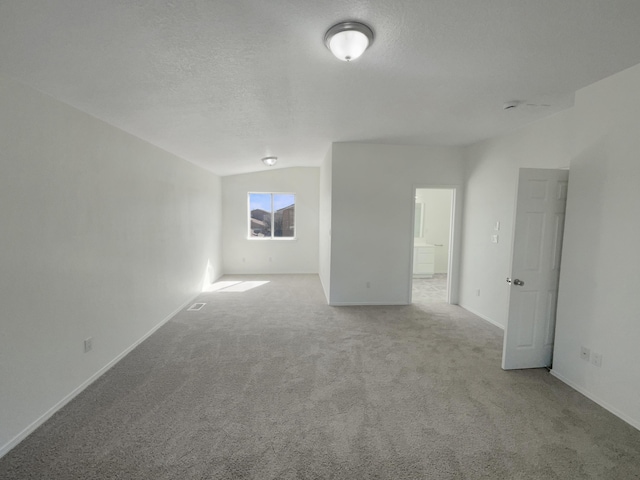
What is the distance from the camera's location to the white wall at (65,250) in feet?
6.02

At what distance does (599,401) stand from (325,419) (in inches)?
Result: 87.1

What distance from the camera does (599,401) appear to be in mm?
2311

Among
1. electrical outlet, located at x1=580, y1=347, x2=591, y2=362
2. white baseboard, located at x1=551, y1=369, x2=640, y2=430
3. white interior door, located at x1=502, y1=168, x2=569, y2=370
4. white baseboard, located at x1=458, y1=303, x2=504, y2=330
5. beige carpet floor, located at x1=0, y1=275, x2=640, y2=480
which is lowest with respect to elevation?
beige carpet floor, located at x1=0, y1=275, x2=640, y2=480

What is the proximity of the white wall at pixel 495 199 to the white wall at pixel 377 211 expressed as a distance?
0.36 m

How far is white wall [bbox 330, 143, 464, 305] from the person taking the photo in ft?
15.2

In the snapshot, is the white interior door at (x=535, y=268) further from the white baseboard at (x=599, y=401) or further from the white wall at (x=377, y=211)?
the white wall at (x=377, y=211)

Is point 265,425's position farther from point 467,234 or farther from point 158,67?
point 467,234

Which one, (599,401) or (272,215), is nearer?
(599,401)

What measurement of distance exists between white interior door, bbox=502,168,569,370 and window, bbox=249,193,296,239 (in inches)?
214

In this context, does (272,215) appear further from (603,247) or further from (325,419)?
(603,247)

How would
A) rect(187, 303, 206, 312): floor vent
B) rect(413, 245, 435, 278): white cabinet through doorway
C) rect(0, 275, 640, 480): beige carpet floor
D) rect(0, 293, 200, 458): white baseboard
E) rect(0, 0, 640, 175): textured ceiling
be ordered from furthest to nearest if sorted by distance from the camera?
rect(413, 245, 435, 278): white cabinet through doorway, rect(187, 303, 206, 312): floor vent, rect(0, 293, 200, 458): white baseboard, rect(0, 275, 640, 480): beige carpet floor, rect(0, 0, 640, 175): textured ceiling

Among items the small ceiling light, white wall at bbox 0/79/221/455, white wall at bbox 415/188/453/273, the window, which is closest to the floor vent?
white wall at bbox 0/79/221/455

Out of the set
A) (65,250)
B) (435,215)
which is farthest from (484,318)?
(65,250)

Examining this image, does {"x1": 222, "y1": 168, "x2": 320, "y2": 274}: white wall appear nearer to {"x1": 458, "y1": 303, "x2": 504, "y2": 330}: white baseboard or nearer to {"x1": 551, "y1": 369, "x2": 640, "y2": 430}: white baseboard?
{"x1": 458, "y1": 303, "x2": 504, "y2": 330}: white baseboard
